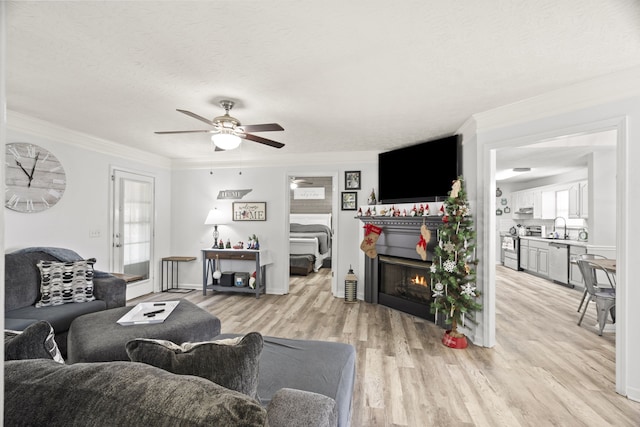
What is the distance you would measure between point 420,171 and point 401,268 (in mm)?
1368

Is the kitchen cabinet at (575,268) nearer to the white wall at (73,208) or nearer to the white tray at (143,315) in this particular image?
the white tray at (143,315)

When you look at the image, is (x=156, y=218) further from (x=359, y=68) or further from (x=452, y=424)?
(x=452, y=424)

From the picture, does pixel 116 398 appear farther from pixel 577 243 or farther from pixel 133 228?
pixel 577 243

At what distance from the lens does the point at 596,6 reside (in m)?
1.57

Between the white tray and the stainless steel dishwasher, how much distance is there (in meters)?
6.58

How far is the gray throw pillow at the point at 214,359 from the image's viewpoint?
958 millimetres

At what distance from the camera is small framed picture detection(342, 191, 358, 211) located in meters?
4.96

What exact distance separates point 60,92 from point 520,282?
7.61 meters

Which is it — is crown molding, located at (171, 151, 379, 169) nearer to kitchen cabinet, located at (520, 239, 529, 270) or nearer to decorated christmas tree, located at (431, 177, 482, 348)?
decorated christmas tree, located at (431, 177, 482, 348)

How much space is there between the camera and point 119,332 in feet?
7.20

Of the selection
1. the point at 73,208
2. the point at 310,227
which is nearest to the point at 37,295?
the point at 73,208

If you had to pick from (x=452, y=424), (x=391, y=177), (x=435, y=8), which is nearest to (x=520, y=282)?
(x=391, y=177)

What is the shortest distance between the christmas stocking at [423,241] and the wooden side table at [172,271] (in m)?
3.85

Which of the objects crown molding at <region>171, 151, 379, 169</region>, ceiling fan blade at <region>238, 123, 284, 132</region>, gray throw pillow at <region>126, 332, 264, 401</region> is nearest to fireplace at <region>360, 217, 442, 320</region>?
crown molding at <region>171, 151, 379, 169</region>
